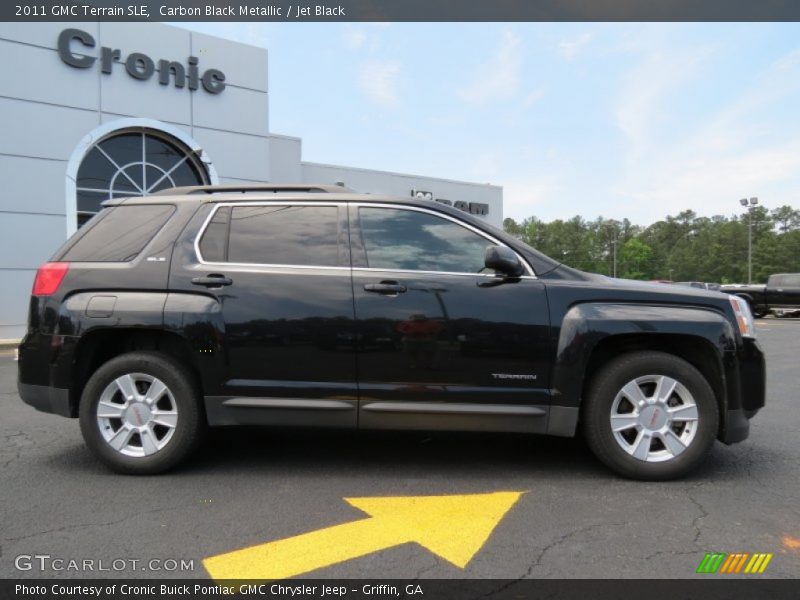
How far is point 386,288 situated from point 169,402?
1.62m

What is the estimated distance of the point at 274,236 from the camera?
3896 millimetres

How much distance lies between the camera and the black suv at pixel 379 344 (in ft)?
11.9

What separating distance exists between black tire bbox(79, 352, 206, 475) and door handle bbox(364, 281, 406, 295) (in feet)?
4.42

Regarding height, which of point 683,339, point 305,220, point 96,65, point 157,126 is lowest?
point 683,339

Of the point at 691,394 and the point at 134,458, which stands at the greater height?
the point at 691,394

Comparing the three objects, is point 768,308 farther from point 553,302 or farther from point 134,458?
point 134,458

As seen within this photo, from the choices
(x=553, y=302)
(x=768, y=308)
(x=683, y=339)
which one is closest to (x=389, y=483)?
(x=553, y=302)

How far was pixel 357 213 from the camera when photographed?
12.9 feet

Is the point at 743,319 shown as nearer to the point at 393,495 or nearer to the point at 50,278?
the point at 393,495

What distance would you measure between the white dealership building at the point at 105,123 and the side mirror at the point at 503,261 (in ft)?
44.4

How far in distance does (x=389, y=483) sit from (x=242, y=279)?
5.32ft

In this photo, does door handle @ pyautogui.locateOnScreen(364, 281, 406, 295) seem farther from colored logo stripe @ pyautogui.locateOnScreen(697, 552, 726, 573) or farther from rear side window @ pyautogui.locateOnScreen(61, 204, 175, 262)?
colored logo stripe @ pyautogui.locateOnScreen(697, 552, 726, 573)
